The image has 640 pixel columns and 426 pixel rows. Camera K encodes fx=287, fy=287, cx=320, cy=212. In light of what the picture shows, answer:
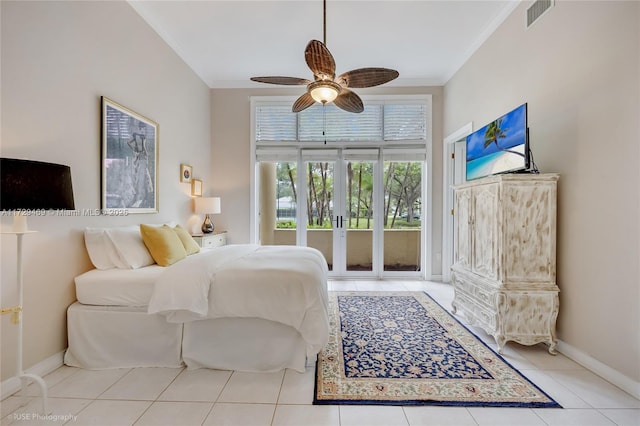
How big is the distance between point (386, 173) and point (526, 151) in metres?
2.60

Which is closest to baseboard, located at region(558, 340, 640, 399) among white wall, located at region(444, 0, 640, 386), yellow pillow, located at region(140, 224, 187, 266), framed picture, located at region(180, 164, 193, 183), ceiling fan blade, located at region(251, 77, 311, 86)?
white wall, located at region(444, 0, 640, 386)

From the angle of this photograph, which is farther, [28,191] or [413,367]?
[413,367]

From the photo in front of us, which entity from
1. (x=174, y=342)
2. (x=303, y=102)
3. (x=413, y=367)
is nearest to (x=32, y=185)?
(x=174, y=342)

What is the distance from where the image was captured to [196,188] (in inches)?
166

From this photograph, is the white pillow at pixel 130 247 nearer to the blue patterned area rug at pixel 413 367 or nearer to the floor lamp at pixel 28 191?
the floor lamp at pixel 28 191

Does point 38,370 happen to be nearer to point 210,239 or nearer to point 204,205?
point 210,239

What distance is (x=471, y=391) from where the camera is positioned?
6.11 feet

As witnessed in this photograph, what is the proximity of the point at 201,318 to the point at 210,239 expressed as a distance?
212 centimetres

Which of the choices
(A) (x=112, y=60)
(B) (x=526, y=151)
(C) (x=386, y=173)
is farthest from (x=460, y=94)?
(A) (x=112, y=60)

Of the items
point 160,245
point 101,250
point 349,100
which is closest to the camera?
point 101,250

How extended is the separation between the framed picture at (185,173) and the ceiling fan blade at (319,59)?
234cm

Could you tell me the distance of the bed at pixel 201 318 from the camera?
2012 millimetres

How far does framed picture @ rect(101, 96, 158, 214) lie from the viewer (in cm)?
253

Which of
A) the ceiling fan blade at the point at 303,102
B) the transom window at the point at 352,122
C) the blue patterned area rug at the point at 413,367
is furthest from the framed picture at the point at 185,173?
the blue patterned area rug at the point at 413,367
